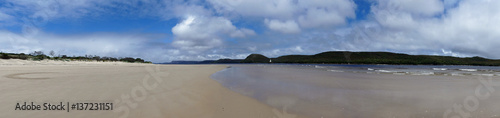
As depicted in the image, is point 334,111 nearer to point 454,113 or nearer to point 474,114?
point 454,113

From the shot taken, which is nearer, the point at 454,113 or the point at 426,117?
the point at 426,117

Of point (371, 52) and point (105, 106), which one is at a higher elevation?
Result: point (371, 52)

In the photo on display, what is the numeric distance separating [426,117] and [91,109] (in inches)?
298

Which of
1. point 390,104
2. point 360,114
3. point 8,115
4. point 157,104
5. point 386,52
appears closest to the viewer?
point 8,115

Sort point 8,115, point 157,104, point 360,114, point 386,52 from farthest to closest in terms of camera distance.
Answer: point 386,52
point 157,104
point 360,114
point 8,115

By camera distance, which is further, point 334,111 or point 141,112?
point 334,111

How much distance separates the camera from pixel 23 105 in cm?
418

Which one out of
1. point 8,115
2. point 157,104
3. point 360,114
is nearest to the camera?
point 8,115

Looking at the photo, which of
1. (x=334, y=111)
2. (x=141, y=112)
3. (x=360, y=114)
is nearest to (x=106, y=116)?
(x=141, y=112)

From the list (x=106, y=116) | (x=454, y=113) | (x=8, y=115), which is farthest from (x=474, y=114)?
(x=8, y=115)

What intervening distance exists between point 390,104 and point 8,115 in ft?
29.3

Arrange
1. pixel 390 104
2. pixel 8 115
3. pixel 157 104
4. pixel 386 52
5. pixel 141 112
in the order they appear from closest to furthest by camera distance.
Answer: pixel 8 115 < pixel 141 112 < pixel 157 104 < pixel 390 104 < pixel 386 52

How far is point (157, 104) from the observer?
15.8ft

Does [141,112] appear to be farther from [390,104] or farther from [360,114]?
[390,104]
